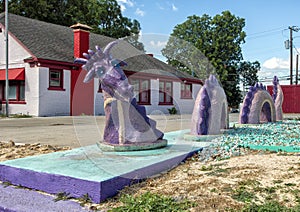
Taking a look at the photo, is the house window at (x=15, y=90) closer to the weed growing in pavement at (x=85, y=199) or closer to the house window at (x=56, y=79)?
the house window at (x=56, y=79)

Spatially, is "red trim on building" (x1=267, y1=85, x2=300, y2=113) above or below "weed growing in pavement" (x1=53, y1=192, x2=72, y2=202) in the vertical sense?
above

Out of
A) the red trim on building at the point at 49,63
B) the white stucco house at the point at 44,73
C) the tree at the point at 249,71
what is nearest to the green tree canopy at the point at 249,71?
the tree at the point at 249,71

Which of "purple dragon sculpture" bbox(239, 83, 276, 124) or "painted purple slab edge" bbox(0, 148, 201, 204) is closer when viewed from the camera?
"painted purple slab edge" bbox(0, 148, 201, 204)

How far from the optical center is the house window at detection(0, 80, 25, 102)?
18203 millimetres

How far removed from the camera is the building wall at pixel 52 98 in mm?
17047

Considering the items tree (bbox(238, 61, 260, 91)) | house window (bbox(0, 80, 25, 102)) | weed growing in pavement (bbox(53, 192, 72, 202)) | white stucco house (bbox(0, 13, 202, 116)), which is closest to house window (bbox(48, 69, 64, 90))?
white stucco house (bbox(0, 13, 202, 116))

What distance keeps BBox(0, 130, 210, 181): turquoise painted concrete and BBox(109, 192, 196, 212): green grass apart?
15.0 inches

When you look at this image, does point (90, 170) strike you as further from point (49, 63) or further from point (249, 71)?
point (249, 71)

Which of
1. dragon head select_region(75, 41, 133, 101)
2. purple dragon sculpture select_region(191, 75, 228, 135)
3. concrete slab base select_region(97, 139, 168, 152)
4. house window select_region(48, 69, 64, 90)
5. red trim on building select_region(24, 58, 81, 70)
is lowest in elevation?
concrete slab base select_region(97, 139, 168, 152)

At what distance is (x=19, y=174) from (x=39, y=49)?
15452 mm

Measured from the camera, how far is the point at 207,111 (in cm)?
648

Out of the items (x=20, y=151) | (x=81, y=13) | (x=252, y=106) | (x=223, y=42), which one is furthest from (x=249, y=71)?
(x=20, y=151)

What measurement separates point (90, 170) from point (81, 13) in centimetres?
2860

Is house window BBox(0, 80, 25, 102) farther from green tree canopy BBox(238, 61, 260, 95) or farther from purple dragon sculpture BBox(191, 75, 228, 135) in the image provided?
green tree canopy BBox(238, 61, 260, 95)
